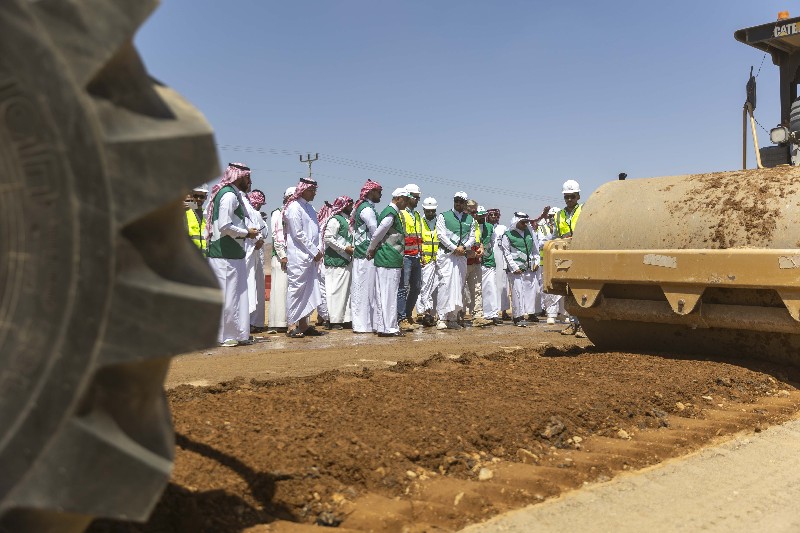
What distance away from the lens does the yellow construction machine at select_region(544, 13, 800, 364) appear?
5.99 metres

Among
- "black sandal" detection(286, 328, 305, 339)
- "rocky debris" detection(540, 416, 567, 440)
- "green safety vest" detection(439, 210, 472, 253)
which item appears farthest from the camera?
"green safety vest" detection(439, 210, 472, 253)

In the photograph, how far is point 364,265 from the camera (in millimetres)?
12375

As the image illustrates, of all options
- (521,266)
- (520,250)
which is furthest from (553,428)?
(520,250)

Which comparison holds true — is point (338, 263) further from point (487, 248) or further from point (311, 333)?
point (487, 248)

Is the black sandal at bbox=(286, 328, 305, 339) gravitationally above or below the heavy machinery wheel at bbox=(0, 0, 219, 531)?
below

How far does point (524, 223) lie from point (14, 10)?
1308cm

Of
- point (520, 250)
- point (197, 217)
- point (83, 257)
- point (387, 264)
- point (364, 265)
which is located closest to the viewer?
point (83, 257)

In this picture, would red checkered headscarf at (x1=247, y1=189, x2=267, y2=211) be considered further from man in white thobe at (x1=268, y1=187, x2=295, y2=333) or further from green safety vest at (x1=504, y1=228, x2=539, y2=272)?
green safety vest at (x1=504, y1=228, x2=539, y2=272)

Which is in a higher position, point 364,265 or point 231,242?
point 231,242

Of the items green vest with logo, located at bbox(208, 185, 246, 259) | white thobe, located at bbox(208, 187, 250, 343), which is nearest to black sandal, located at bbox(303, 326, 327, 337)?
white thobe, located at bbox(208, 187, 250, 343)

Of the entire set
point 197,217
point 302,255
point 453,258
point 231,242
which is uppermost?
point 197,217

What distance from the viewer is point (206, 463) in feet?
11.7

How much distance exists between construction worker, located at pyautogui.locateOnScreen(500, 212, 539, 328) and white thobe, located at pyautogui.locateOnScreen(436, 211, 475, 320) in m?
1.06

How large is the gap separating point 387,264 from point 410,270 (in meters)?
2.68
